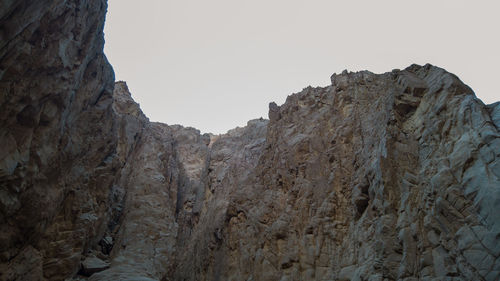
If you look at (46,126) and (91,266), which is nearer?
(46,126)

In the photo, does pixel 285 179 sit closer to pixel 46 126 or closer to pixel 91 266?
pixel 91 266

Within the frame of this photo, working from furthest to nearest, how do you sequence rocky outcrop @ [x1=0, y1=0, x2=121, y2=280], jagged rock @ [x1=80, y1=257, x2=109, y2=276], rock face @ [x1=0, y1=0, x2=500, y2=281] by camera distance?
1. jagged rock @ [x1=80, y1=257, x2=109, y2=276]
2. rocky outcrop @ [x1=0, y1=0, x2=121, y2=280]
3. rock face @ [x1=0, y1=0, x2=500, y2=281]

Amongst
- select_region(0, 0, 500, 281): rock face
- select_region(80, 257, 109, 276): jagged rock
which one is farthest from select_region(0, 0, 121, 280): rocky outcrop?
select_region(80, 257, 109, 276): jagged rock

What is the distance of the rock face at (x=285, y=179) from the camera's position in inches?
606

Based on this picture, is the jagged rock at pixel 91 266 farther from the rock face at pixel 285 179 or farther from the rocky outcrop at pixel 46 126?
the rocky outcrop at pixel 46 126

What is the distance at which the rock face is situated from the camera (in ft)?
50.5

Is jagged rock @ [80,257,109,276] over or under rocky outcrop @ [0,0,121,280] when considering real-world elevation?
under

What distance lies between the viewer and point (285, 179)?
33.1 meters

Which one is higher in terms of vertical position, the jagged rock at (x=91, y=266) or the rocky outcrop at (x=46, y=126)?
the rocky outcrop at (x=46, y=126)

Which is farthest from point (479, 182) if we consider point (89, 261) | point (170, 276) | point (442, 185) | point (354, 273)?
point (170, 276)

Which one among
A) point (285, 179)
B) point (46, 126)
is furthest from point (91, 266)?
point (46, 126)

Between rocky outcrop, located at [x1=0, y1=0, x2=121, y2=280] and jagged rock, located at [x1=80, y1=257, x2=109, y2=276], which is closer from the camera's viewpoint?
rocky outcrop, located at [x1=0, y1=0, x2=121, y2=280]

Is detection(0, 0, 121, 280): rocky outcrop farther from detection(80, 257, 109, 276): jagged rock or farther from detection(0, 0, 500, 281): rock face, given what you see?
detection(80, 257, 109, 276): jagged rock

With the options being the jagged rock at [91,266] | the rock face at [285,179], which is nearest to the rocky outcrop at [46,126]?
the rock face at [285,179]
